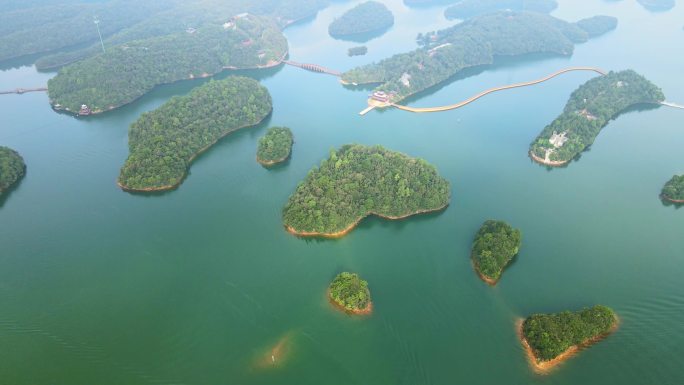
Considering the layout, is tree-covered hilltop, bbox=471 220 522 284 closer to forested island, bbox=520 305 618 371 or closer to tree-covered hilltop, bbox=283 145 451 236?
forested island, bbox=520 305 618 371

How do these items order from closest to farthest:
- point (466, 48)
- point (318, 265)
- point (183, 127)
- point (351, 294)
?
point (351, 294)
point (318, 265)
point (183, 127)
point (466, 48)

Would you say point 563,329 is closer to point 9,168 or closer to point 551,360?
point 551,360

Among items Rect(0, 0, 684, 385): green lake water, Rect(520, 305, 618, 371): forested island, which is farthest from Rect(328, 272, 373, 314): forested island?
Rect(520, 305, 618, 371): forested island

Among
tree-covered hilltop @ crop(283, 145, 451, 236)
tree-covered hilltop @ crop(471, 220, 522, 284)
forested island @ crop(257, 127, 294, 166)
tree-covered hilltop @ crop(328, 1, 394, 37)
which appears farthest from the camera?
tree-covered hilltop @ crop(328, 1, 394, 37)

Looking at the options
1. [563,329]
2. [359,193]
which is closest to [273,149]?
[359,193]

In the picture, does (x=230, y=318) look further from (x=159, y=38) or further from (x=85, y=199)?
(x=159, y=38)

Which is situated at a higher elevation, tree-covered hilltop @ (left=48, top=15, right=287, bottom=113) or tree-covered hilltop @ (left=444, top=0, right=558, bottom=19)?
tree-covered hilltop @ (left=48, top=15, right=287, bottom=113)

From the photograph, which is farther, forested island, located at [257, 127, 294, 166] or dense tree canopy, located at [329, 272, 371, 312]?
forested island, located at [257, 127, 294, 166]
